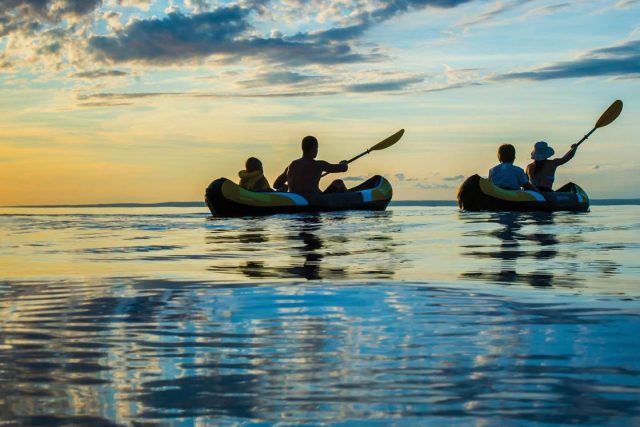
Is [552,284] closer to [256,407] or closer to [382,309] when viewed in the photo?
[382,309]

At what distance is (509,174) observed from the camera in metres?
18.3

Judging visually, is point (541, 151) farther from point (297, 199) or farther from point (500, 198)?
point (297, 199)

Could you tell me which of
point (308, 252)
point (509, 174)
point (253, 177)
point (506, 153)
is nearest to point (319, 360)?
point (308, 252)

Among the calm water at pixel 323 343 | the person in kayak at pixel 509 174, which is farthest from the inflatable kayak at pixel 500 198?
the calm water at pixel 323 343

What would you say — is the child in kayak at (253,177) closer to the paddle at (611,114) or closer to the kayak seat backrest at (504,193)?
the kayak seat backrest at (504,193)

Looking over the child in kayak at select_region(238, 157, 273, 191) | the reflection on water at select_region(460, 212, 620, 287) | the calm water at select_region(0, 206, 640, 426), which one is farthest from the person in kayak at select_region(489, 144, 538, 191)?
the calm water at select_region(0, 206, 640, 426)

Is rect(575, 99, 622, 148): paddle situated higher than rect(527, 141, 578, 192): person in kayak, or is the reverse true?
rect(575, 99, 622, 148): paddle

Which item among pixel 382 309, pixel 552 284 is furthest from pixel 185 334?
pixel 552 284

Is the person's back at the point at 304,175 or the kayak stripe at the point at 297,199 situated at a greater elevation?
the person's back at the point at 304,175

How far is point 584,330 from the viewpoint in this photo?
3320 millimetres

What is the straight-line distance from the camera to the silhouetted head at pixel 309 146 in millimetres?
16952

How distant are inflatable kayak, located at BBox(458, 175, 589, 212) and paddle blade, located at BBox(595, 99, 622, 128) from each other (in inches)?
140

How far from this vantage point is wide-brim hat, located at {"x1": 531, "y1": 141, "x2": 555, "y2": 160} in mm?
18859

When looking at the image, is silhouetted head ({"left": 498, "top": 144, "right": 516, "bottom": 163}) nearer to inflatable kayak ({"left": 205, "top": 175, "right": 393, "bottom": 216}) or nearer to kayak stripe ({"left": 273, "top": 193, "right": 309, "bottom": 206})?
inflatable kayak ({"left": 205, "top": 175, "right": 393, "bottom": 216})
